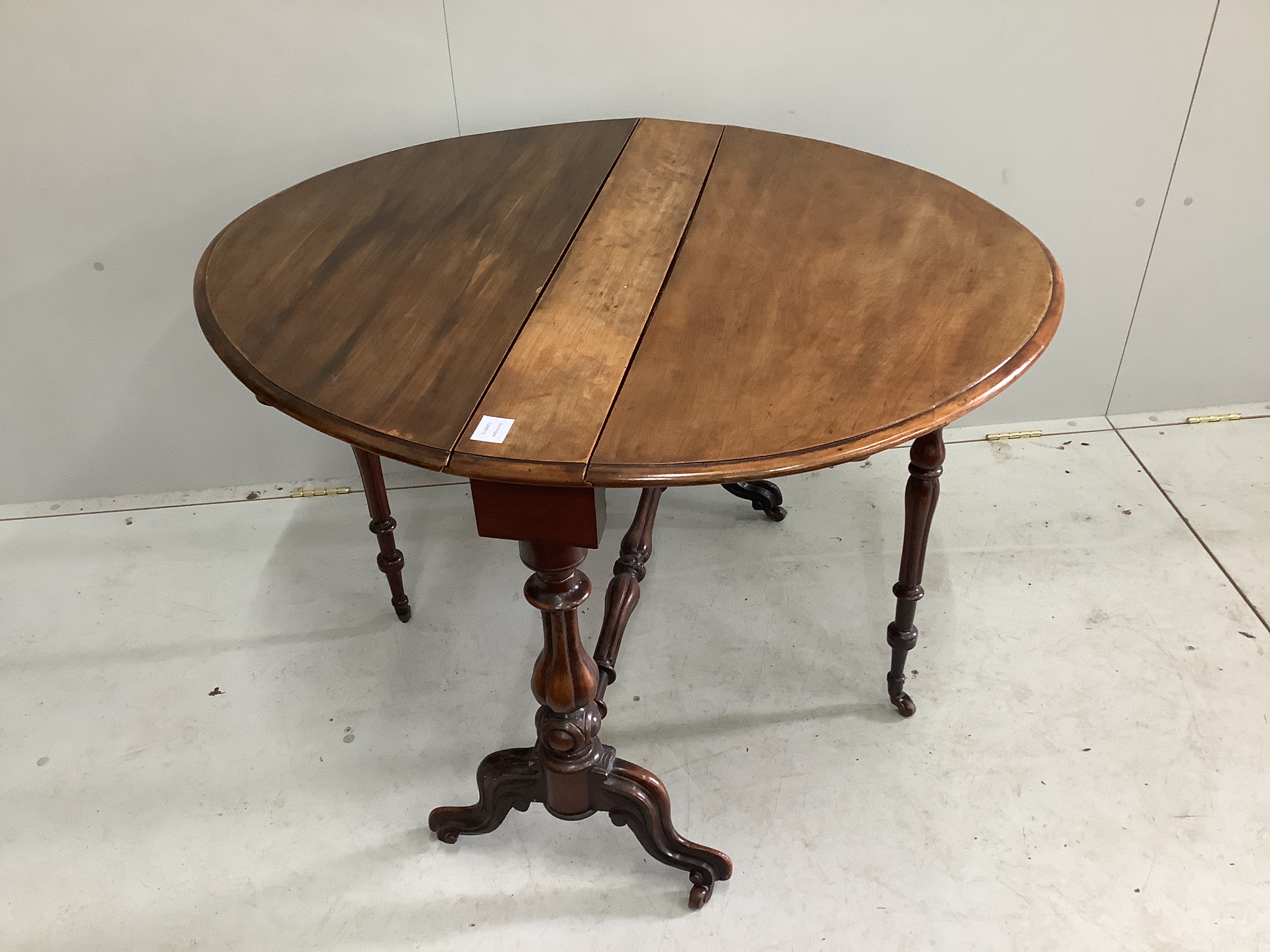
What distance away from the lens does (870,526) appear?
229 centimetres

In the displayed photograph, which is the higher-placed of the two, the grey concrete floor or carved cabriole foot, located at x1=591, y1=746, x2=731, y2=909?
carved cabriole foot, located at x1=591, y1=746, x2=731, y2=909

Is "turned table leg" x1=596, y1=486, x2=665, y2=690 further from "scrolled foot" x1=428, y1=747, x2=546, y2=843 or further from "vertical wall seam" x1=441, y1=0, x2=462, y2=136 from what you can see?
"vertical wall seam" x1=441, y1=0, x2=462, y2=136

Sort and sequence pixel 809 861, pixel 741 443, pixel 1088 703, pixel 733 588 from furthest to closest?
pixel 733 588 → pixel 1088 703 → pixel 809 861 → pixel 741 443

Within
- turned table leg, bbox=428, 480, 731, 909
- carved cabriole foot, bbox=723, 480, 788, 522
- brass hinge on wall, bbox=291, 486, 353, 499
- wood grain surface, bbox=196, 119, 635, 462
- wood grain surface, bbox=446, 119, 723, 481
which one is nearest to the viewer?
wood grain surface, bbox=446, 119, 723, 481

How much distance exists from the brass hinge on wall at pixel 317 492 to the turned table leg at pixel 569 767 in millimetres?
989

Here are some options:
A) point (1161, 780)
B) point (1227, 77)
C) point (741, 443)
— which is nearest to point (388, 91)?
point (741, 443)

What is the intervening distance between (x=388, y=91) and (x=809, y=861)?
1.66 m

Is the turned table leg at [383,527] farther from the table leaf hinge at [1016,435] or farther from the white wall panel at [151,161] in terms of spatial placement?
the table leaf hinge at [1016,435]

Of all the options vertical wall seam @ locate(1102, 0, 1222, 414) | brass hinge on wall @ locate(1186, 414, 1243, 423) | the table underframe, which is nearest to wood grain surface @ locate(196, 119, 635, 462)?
the table underframe

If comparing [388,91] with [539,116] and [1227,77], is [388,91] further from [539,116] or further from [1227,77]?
[1227,77]

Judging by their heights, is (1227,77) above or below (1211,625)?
above

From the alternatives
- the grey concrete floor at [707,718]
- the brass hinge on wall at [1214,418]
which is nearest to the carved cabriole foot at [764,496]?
the grey concrete floor at [707,718]

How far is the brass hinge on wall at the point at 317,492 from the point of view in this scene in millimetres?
2445

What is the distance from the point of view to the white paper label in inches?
42.3
